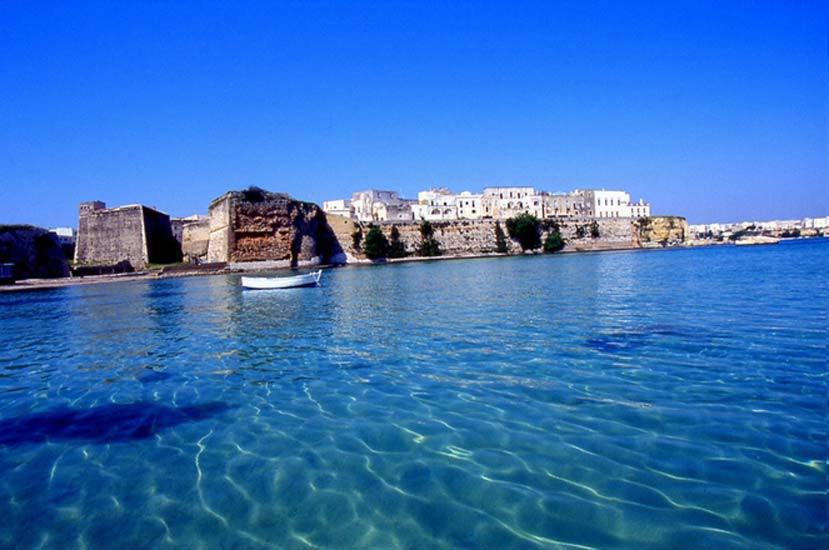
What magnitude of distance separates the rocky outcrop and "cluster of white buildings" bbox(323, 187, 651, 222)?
40.0 m

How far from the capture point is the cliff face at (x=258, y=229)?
151ft

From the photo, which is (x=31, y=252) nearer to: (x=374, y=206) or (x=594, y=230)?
(x=374, y=206)

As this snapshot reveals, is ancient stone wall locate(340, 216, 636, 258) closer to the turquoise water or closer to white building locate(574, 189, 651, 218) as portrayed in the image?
white building locate(574, 189, 651, 218)

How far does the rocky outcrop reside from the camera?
3875 centimetres

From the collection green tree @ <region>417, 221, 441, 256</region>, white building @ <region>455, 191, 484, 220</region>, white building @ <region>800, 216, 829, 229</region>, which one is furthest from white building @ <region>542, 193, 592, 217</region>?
white building @ <region>800, 216, 829, 229</region>

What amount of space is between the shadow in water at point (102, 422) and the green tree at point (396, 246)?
5470 cm

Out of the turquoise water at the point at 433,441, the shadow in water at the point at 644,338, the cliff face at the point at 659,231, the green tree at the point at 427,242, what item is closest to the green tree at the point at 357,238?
the green tree at the point at 427,242

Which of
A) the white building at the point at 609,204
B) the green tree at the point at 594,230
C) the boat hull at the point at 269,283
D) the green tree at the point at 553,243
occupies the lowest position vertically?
the boat hull at the point at 269,283

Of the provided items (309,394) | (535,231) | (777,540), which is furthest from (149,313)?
(535,231)

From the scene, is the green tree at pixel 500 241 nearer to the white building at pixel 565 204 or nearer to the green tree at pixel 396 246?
the green tree at pixel 396 246

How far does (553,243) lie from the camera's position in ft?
221

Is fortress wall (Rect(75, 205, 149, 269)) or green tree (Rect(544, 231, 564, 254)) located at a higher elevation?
fortress wall (Rect(75, 205, 149, 269))

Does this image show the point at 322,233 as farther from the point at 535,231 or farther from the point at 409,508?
the point at 409,508

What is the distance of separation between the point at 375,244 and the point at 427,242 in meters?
7.59
